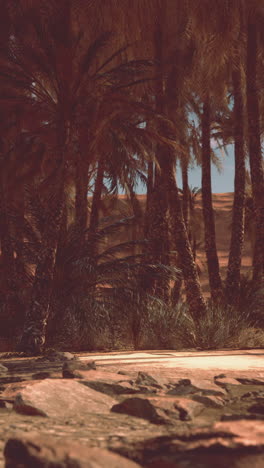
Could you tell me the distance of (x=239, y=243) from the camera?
57.6 feet

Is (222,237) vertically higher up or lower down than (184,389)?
higher up

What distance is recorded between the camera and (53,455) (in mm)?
2916

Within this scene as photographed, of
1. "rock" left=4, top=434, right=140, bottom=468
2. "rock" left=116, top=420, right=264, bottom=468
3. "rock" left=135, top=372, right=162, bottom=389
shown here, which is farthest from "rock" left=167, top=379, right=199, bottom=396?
"rock" left=4, top=434, right=140, bottom=468

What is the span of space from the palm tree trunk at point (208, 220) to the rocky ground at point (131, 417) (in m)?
9.70

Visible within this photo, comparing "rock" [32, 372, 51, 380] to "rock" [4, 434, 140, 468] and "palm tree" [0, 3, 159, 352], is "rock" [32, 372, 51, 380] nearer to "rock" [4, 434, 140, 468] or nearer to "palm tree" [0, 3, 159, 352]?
"rock" [4, 434, 140, 468]

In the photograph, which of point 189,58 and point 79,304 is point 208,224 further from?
point 79,304

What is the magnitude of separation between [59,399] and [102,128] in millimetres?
8704

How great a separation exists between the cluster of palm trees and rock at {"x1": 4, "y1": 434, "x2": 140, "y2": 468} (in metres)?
8.56

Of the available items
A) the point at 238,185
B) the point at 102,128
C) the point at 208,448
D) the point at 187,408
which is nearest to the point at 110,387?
the point at 187,408

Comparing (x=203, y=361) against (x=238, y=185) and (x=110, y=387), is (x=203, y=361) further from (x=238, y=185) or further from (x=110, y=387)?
(x=238, y=185)

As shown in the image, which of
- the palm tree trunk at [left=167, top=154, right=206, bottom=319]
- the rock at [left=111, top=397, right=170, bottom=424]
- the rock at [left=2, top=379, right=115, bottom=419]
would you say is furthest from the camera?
the palm tree trunk at [left=167, top=154, right=206, bottom=319]

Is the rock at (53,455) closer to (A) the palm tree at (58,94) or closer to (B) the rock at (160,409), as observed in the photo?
(B) the rock at (160,409)

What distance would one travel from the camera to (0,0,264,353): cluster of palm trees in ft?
40.9

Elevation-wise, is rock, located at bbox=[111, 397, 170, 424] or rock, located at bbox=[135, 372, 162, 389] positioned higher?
rock, located at bbox=[111, 397, 170, 424]
